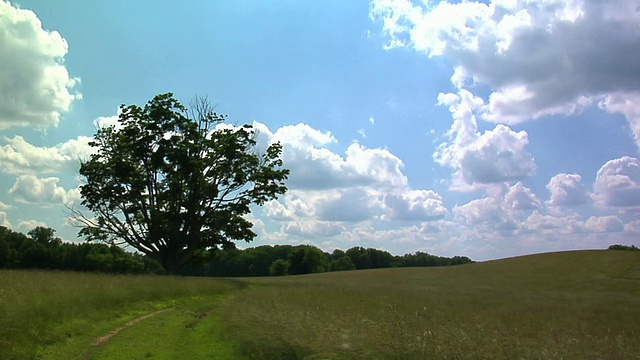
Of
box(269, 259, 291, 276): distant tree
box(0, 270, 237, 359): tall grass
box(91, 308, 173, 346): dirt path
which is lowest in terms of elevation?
box(91, 308, 173, 346): dirt path

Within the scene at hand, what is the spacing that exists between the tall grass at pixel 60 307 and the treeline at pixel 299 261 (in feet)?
282

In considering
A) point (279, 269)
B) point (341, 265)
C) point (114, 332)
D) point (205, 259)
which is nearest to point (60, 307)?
point (114, 332)

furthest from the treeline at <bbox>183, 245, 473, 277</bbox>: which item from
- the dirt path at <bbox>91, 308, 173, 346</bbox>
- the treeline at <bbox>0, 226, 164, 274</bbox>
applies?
the dirt path at <bbox>91, 308, 173, 346</bbox>

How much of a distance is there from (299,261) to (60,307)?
98.3 meters

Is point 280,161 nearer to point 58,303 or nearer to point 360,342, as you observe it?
point 58,303

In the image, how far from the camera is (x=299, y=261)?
11150 cm

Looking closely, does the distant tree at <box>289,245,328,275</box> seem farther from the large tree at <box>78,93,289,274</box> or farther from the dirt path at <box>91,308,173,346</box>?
the dirt path at <box>91,308,173,346</box>

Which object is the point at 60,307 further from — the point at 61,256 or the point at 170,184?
the point at 61,256

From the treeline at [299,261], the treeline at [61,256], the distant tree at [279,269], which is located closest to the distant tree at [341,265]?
the treeline at [299,261]

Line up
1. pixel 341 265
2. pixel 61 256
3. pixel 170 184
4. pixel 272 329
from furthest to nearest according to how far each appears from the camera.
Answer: pixel 341 265 → pixel 61 256 → pixel 170 184 → pixel 272 329

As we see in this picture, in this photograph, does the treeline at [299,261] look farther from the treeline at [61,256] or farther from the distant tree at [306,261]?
the treeline at [61,256]

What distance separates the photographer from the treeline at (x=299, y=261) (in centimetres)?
11025

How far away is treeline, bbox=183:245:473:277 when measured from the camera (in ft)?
362

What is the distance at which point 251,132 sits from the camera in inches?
1781
